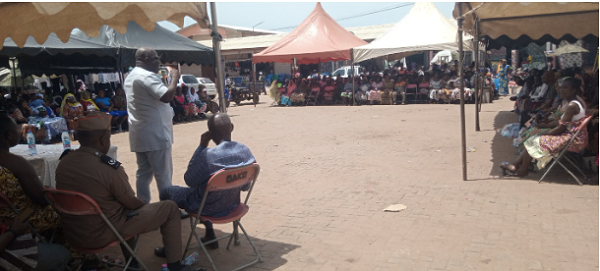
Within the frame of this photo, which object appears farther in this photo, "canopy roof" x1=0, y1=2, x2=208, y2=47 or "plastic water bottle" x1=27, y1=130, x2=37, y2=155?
"plastic water bottle" x1=27, y1=130, x2=37, y2=155

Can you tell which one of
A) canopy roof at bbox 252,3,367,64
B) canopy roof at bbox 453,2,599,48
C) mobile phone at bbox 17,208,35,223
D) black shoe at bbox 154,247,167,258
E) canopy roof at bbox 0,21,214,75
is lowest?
black shoe at bbox 154,247,167,258

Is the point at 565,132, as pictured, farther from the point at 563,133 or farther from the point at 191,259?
the point at 191,259

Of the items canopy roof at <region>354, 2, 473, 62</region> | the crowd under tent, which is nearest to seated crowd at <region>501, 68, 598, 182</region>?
the crowd under tent

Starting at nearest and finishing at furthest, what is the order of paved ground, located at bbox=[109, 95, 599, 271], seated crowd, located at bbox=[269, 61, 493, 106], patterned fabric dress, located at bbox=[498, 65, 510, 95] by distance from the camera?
paved ground, located at bbox=[109, 95, 599, 271] < seated crowd, located at bbox=[269, 61, 493, 106] < patterned fabric dress, located at bbox=[498, 65, 510, 95]

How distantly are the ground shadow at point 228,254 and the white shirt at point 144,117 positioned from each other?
87 cm

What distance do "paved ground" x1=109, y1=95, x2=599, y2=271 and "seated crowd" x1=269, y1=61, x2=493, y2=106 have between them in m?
9.22

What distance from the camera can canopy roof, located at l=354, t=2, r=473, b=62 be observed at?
54.1ft

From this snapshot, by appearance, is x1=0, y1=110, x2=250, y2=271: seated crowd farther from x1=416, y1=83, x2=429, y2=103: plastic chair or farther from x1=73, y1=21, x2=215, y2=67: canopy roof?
x1=416, y1=83, x2=429, y2=103: plastic chair

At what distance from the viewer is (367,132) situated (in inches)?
427

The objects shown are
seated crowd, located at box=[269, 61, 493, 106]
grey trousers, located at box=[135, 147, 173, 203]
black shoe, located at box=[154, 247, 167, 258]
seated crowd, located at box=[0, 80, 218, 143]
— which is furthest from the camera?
seated crowd, located at box=[269, 61, 493, 106]

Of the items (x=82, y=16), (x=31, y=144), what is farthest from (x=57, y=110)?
(x=82, y=16)

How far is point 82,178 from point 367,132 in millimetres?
8414

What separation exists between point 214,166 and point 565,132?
453cm

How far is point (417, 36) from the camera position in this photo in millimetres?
17234
